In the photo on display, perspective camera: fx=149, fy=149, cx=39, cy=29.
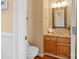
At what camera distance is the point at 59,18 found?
607 centimetres

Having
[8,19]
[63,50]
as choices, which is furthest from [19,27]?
[63,50]

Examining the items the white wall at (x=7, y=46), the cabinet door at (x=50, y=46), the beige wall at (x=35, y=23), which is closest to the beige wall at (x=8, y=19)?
the white wall at (x=7, y=46)

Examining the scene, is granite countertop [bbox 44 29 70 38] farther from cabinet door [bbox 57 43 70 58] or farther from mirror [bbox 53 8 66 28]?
cabinet door [bbox 57 43 70 58]

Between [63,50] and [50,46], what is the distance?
26.0 inches

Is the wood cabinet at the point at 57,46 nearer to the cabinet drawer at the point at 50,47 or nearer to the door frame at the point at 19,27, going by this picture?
the cabinet drawer at the point at 50,47

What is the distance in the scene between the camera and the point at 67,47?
203 inches

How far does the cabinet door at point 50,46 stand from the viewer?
568 cm

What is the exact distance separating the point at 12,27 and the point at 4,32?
26cm

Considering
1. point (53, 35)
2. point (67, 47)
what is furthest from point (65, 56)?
point (53, 35)

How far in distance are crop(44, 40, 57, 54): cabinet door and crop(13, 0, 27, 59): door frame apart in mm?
3183

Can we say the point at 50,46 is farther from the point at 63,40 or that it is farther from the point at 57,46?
the point at 63,40

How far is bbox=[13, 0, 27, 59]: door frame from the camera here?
253 cm

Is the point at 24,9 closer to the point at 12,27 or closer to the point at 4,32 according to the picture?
the point at 12,27

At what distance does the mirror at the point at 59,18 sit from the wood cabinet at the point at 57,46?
0.66 metres
